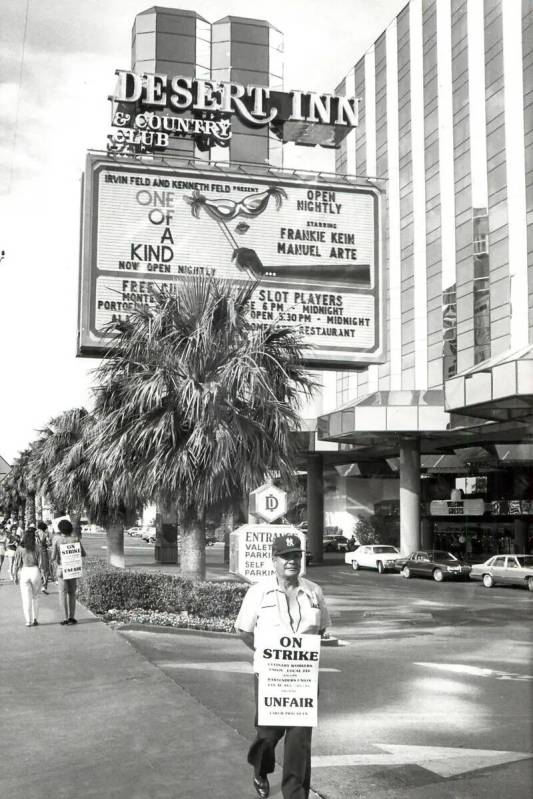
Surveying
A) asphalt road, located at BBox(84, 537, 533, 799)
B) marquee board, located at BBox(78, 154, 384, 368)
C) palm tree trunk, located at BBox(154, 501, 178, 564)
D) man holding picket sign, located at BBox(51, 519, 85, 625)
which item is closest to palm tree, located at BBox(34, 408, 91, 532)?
marquee board, located at BBox(78, 154, 384, 368)

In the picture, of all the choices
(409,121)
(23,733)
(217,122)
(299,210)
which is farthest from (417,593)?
(409,121)

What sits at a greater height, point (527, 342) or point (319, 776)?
point (527, 342)

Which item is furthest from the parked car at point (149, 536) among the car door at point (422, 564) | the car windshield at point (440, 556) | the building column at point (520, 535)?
the car windshield at point (440, 556)

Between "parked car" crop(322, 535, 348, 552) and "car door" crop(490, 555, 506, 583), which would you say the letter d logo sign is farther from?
"parked car" crop(322, 535, 348, 552)

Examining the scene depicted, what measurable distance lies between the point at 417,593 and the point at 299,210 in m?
12.9

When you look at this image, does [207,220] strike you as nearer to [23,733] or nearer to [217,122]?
[217,122]

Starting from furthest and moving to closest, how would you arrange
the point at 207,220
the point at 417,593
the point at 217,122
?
the point at 417,593, the point at 217,122, the point at 207,220

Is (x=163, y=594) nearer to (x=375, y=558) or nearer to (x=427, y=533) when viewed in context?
(x=375, y=558)

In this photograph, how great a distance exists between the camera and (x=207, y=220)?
19312mm

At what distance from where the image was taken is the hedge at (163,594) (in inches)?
573

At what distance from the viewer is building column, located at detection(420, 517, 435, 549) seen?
52.6 m

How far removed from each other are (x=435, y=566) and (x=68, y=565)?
23627 mm

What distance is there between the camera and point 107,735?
23.3 feet

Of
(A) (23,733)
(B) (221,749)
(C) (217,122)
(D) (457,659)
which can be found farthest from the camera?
(C) (217,122)
